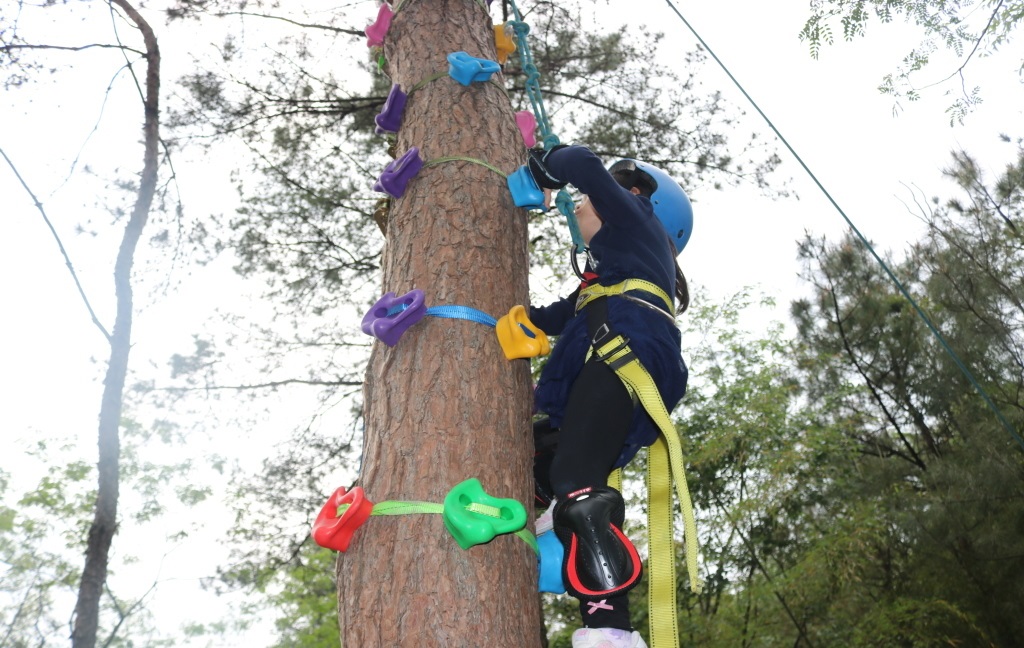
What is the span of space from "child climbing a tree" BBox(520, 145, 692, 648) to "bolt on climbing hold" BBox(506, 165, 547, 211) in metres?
0.03

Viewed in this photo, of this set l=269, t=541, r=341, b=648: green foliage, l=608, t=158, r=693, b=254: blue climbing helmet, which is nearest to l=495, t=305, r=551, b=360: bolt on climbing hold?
l=608, t=158, r=693, b=254: blue climbing helmet

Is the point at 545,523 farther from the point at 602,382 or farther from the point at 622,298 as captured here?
the point at 622,298

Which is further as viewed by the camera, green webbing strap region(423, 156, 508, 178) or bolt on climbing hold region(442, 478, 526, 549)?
green webbing strap region(423, 156, 508, 178)

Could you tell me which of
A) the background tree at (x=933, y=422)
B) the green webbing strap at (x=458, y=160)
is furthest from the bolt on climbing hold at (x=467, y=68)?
the background tree at (x=933, y=422)

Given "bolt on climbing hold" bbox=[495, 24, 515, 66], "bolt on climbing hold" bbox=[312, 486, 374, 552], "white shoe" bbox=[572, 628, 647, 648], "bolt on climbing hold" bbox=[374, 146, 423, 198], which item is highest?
"bolt on climbing hold" bbox=[495, 24, 515, 66]

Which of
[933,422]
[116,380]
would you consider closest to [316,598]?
[116,380]

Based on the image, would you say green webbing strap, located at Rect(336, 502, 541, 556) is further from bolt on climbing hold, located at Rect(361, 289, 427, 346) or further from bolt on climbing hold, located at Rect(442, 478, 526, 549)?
bolt on climbing hold, located at Rect(361, 289, 427, 346)

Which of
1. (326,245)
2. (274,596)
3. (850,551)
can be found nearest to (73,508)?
(274,596)

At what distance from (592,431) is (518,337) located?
0.34 meters

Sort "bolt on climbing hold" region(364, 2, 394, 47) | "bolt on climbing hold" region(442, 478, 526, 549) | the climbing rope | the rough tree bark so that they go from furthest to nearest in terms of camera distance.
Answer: the rough tree bark < "bolt on climbing hold" region(364, 2, 394, 47) < the climbing rope < "bolt on climbing hold" region(442, 478, 526, 549)

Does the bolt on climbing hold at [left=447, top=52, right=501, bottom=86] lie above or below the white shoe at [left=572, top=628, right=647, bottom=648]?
above

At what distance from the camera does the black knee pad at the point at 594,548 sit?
5.70 feet

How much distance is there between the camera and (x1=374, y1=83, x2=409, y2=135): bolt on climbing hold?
2.42m

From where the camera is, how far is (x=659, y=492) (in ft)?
6.84
